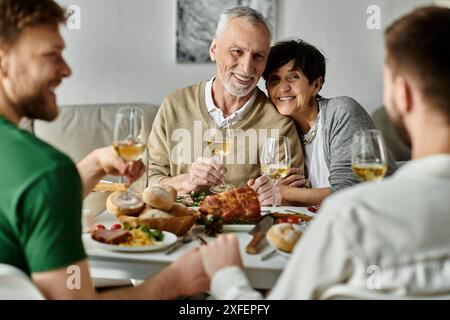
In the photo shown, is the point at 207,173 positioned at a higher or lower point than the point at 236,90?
lower

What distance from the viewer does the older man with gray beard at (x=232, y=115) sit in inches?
95.9

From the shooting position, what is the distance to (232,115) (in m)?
2.51

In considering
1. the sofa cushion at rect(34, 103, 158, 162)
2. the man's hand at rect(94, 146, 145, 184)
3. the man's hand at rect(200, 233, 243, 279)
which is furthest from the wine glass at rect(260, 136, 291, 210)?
the sofa cushion at rect(34, 103, 158, 162)

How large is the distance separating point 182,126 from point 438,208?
172cm

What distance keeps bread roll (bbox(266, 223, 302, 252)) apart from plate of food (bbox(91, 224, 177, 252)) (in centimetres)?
23

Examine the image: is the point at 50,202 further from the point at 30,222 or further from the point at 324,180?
the point at 324,180

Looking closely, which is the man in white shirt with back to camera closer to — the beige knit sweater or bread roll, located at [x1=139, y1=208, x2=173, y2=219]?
bread roll, located at [x1=139, y1=208, x2=173, y2=219]

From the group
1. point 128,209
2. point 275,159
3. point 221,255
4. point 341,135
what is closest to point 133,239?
point 128,209

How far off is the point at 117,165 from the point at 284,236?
51 cm

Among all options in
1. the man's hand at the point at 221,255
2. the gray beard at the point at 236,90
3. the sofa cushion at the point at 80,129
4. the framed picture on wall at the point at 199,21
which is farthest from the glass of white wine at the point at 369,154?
the framed picture on wall at the point at 199,21

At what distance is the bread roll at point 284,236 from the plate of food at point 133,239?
23 cm

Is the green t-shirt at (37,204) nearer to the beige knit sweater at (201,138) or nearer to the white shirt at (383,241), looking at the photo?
the white shirt at (383,241)

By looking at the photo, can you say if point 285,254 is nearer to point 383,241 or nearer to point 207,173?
point 383,241

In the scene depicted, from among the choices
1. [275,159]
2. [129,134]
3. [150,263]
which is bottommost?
[150,263]
